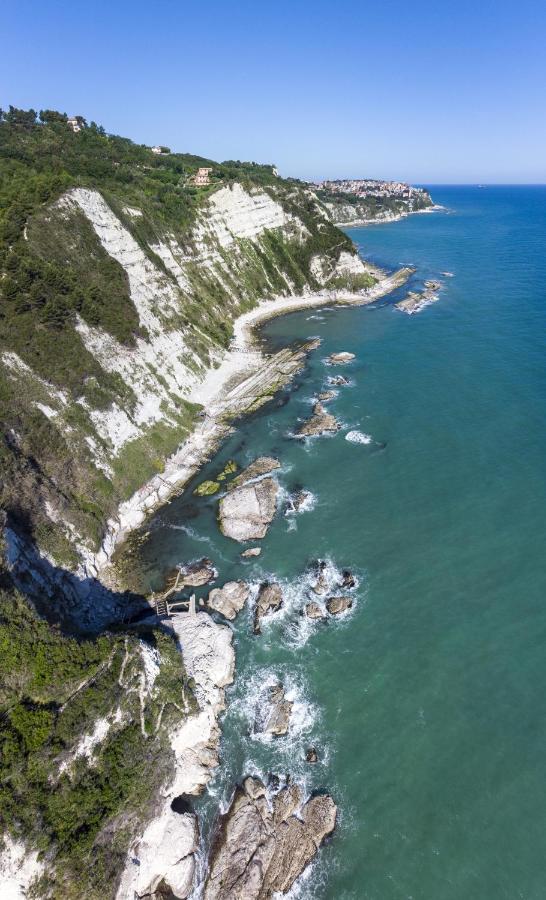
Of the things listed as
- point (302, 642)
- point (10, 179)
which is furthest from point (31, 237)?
point (302, 642)

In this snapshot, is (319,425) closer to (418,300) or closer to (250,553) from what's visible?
(250,553)

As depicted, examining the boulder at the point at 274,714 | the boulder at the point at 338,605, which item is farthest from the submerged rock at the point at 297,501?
the boulder at the point at 274,714

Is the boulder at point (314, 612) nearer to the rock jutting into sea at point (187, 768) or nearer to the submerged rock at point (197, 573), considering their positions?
the rock jutting into sea at point (187, 768)

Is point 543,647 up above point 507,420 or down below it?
below

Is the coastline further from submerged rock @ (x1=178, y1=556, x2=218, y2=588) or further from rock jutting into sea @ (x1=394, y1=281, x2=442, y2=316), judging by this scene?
rock jutting into sea @ (x1=394, y1=281, x2=442, y2=316)

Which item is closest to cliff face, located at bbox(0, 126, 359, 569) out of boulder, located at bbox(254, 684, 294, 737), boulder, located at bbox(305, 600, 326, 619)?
boulder, located at bbox(254, 684, 294, 737)

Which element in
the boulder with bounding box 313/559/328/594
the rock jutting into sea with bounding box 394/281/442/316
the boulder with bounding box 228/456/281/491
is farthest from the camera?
the rock jutting into sea with bounding box 394/281/442/316

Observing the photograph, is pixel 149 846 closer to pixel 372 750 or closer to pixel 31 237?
pixel 372 750
